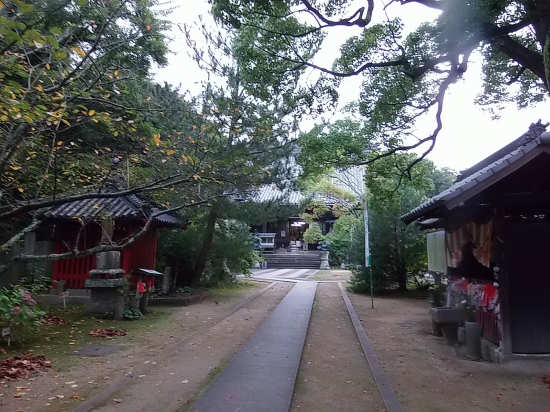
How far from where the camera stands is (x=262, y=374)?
625 centimetres

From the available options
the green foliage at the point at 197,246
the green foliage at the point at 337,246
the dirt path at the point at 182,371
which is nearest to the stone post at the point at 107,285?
the dirt path at the point at 182,371

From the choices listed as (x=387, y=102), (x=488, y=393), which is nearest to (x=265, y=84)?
(x=387, y=102)

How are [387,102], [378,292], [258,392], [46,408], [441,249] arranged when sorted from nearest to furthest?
1. [46,408]
2. [258,392]
3. [387,102]
4. [441,249]
5. [378,292]

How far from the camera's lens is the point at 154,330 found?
10.1 meters

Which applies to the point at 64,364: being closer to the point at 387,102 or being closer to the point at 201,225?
the point at 387,102

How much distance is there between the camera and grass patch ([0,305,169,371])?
7.43 meters

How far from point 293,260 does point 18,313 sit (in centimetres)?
2816

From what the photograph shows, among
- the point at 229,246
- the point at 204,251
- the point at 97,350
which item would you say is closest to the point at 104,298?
the point at 97,350

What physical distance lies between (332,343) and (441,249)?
17.3 ft

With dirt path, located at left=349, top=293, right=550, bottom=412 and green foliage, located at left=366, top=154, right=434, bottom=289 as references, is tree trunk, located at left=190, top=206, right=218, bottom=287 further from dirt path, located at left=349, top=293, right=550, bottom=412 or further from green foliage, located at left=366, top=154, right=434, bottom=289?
dirt path, located at left=349, top=293, right=550, bottom=412

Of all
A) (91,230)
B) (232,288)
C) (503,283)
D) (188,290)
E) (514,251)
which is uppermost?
(91,230)

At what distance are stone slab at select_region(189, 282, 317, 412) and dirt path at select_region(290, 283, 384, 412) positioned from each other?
0.58 feet

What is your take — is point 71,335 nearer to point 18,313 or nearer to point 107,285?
point 18,313

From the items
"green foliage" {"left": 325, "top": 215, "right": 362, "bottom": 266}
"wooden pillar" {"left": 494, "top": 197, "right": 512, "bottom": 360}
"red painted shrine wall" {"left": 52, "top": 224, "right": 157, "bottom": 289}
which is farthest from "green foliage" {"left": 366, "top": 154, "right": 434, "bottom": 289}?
"green foliage" {"left": 325, "top": 215, "right": 362, "bottom": 266}
